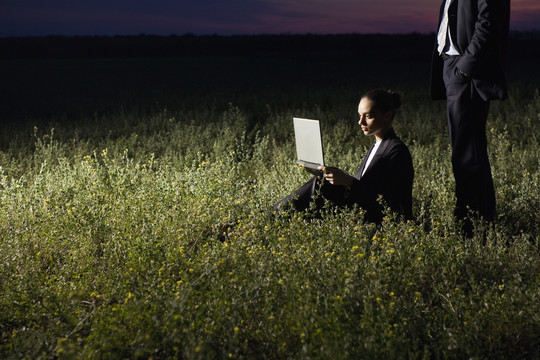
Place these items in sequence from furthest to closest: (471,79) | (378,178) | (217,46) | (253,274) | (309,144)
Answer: (217,46) → (471,79) → (378,178) → (309,144) → (253,274)

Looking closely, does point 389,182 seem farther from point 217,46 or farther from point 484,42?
point 217,46

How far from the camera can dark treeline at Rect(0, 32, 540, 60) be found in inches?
1341

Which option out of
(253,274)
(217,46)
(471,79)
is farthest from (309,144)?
(217,46)

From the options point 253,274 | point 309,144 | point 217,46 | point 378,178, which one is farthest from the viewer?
point 217,46

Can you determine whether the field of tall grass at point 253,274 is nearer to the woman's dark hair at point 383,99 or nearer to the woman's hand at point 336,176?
the woman's hand at point 336,176

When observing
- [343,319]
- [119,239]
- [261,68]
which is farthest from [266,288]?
[261,68]

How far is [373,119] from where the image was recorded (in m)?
4.28

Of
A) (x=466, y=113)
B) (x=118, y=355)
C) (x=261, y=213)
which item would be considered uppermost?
(x=466, y=113)

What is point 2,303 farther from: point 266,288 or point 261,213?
point 261,213

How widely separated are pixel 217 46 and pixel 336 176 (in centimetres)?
3674

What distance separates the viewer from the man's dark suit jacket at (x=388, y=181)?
4.20 meters

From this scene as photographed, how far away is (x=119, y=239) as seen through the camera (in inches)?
154

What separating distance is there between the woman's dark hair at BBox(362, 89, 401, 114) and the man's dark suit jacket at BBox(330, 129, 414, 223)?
0.69 ft

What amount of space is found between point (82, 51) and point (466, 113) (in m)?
35.4
